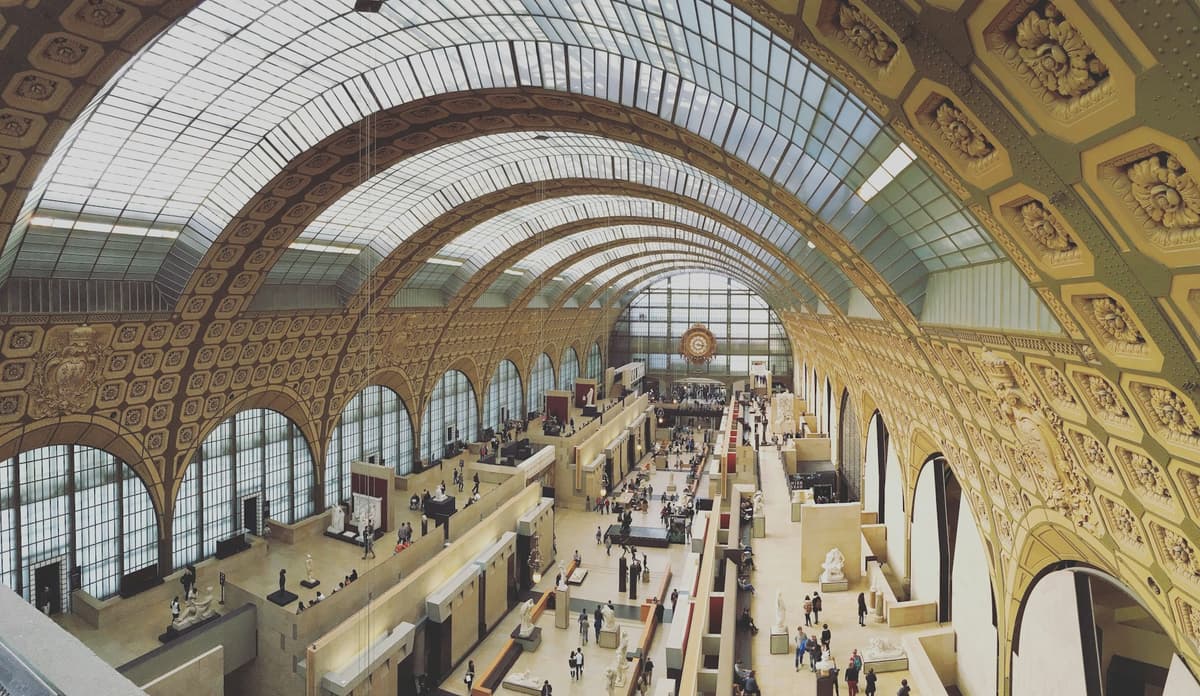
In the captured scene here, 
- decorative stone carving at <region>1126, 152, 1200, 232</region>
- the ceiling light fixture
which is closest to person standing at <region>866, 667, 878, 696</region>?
the ceiling light fixture

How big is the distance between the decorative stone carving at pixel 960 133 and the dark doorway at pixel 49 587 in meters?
27.5

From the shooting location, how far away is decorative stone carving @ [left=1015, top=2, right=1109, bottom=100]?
5262mm

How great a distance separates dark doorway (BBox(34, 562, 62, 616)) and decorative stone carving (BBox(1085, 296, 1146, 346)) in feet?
92.3

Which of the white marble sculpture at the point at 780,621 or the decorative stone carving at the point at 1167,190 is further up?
the decorative stone carving at the point at 1167,190

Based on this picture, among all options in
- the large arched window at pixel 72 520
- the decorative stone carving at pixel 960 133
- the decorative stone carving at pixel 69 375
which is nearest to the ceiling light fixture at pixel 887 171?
the decorative stone carving at pixel 960 133

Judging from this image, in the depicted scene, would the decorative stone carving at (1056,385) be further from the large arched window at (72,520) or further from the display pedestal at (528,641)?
the large arched window at (72,520)

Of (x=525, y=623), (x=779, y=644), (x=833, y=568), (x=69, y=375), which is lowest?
(x=525, y=623)

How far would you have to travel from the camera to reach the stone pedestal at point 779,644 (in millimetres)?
20422

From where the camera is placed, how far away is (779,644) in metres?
20.4

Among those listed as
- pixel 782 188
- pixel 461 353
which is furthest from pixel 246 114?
pixel 461 353

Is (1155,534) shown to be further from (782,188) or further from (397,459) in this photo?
(397,459)

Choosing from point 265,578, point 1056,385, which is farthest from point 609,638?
point 1056,385

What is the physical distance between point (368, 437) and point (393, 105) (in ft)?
76.7

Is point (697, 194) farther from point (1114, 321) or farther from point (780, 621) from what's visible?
point (1114, 321)
